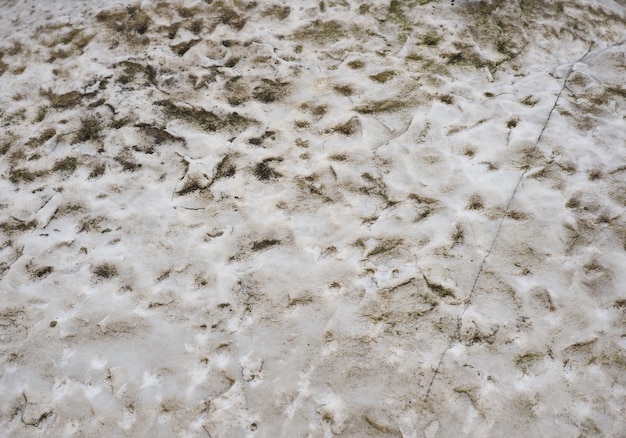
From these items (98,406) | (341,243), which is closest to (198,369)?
(98,406)

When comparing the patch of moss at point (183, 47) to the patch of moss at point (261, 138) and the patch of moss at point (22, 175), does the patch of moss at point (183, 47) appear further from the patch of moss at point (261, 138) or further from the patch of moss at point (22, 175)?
the patch of moss at point (22, 175)

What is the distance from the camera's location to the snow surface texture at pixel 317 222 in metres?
2.04

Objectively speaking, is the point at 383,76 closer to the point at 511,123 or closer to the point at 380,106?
the point at 380,106

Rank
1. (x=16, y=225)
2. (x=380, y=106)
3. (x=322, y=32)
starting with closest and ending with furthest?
(x=16, y=225), (x=380, y=106), (x=322, y=32)

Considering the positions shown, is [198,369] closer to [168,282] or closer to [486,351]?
[168,282]

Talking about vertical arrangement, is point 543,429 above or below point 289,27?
below

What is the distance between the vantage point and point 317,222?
8.21ft

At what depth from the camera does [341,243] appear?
2.42 metres

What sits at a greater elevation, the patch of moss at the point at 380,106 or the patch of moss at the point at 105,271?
the patch of moss at the point at 380,106

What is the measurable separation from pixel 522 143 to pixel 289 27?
1758 millimetres

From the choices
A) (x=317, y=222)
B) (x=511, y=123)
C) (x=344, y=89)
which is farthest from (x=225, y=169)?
Answer: (x=511, y=123)

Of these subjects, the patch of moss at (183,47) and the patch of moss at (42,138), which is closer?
the patch of moss at (42,138)

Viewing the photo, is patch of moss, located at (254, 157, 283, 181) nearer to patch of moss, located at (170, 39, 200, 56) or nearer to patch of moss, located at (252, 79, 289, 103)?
patch of moss, located at (252, 79, 289, 103)

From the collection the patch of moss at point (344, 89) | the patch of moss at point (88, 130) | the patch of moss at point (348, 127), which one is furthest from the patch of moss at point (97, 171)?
the patch of moss at point (344, 89)
